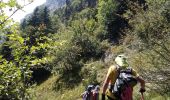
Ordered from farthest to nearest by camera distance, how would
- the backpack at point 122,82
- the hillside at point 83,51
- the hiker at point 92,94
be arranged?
the hiker at point 92,94
the backpack at point 122,82
the hillside at point 83,51

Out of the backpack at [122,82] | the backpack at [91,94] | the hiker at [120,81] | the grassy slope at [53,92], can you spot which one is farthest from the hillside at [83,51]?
the backpack at [91,94]

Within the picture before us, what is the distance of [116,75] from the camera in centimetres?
735

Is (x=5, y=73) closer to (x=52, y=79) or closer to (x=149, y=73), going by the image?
(x=149, y=73)

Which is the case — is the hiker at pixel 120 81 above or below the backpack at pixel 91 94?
above

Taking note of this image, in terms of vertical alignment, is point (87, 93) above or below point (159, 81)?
above

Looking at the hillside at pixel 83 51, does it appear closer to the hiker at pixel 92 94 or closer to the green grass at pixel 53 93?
the green grass at pixel 53 93

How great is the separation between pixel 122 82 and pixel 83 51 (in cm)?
4300

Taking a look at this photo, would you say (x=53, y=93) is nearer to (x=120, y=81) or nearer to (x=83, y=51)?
(x=83, y=51)

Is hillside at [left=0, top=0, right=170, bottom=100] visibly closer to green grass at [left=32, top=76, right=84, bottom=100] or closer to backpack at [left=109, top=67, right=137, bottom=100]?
green grass at [left=32, top=76, right=84, bottom=100]

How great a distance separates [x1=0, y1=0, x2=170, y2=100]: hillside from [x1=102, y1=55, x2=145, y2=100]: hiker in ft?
3.62

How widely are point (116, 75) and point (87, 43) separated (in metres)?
43.7

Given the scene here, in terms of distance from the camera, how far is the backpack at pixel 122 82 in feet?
23.4

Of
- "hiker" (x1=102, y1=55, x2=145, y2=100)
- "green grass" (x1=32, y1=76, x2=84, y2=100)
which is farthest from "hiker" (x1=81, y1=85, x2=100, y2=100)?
"green grass" (x1=32, y1=76, x2=84, y2=100)

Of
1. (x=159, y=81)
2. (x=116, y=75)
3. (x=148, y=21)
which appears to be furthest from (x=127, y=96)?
(x=148, y=21)
